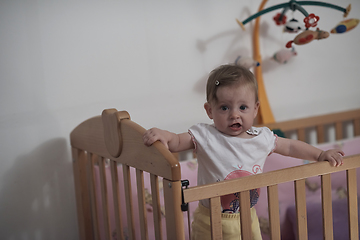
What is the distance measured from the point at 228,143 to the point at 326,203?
0.99ft

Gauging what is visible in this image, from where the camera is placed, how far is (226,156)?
1038 millimetres

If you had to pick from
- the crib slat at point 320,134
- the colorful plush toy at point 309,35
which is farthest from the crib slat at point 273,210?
the crib slat at point 320,134

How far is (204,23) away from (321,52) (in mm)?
667

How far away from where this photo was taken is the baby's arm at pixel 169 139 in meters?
0.91

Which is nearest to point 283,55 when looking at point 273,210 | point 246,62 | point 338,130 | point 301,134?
point 246,62

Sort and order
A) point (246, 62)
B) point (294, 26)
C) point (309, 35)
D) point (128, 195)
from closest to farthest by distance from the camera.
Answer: point (128, 195)
point (309, 35)
point (294, 26)
point (246, 62)

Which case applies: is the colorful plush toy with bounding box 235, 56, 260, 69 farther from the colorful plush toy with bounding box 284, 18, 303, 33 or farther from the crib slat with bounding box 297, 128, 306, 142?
the crib slat with bounding box 297, 128, 306, 142

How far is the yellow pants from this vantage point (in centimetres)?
102

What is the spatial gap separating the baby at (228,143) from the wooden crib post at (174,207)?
A: 173mm

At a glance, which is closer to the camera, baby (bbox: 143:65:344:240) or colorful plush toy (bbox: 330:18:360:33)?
baby (bbox: 143:65:344:240)

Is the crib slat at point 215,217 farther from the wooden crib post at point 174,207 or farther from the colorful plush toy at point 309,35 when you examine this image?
the colorful plush toy at point 309,35

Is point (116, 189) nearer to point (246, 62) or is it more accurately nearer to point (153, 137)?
point (153, 137)

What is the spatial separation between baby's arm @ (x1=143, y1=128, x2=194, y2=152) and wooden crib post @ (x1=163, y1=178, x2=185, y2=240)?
0.11m

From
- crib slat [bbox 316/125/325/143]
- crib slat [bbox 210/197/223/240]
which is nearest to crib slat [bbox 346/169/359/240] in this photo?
crib slat [bbox 210/197/223/240]
